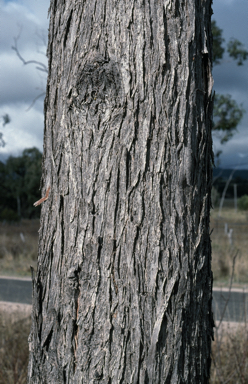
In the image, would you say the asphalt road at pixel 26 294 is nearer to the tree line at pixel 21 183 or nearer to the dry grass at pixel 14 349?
the dry grass at pixel 14 349

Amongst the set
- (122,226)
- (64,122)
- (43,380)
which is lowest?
(43,380)

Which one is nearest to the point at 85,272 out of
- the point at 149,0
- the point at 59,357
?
the point at 59,357

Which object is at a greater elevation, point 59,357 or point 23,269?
point 59,357

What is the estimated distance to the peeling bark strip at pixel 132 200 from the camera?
4.06 feet

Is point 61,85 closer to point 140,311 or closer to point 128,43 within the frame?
point 128,43

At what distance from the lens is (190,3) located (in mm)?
1310

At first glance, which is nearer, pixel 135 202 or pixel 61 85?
pixel 135 202

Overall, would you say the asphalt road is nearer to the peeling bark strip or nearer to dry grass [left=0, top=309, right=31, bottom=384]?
dry grass [left=0, top=309, right=31, bottom=384]

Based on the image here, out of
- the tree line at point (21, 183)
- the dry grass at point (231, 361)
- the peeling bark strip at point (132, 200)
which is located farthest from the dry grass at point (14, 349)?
the tree line at point (21, 183)

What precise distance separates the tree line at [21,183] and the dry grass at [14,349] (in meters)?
28.6

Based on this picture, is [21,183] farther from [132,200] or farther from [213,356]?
[132,200]

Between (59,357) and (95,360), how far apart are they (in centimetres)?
15

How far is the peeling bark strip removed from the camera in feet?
4.06

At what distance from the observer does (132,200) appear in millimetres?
1245
